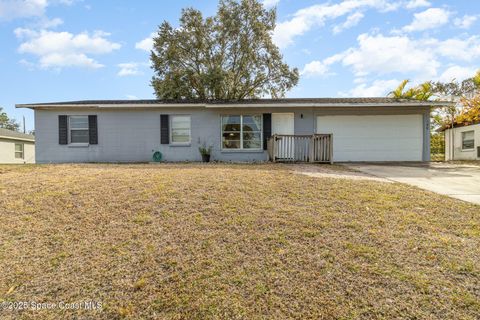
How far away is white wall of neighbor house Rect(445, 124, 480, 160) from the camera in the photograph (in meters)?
15.5

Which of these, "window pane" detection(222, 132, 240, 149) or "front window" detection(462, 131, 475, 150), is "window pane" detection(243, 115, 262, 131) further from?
"front window" detection(462, 131, 475, 150)

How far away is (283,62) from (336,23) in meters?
7.76

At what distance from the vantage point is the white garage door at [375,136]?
467 inches

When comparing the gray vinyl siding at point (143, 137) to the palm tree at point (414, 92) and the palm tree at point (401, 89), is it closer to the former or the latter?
the palm tree at point (414, 92)

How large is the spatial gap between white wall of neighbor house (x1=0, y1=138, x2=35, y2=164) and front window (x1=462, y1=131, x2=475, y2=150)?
97.4 ft

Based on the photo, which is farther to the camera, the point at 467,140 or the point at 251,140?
the point at 467,140

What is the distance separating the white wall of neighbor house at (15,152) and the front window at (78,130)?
1085 centimetres

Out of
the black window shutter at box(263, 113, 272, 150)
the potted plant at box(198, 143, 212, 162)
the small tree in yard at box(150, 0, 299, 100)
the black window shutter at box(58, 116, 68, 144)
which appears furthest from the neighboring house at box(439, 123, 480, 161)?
the black window shutter at box(58, 116, 68, 144)

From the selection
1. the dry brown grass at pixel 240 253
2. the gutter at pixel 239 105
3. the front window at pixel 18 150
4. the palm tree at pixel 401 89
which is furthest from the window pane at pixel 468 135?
the front window at pixel 18 150

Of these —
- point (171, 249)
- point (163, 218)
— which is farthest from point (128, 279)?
point (163, 218)

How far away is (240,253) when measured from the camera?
2887 mm

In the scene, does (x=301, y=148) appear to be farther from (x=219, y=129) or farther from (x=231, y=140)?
(x=219, y=129)

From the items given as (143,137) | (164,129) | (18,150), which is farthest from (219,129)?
(18,150)

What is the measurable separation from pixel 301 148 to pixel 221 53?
12.0 meters
